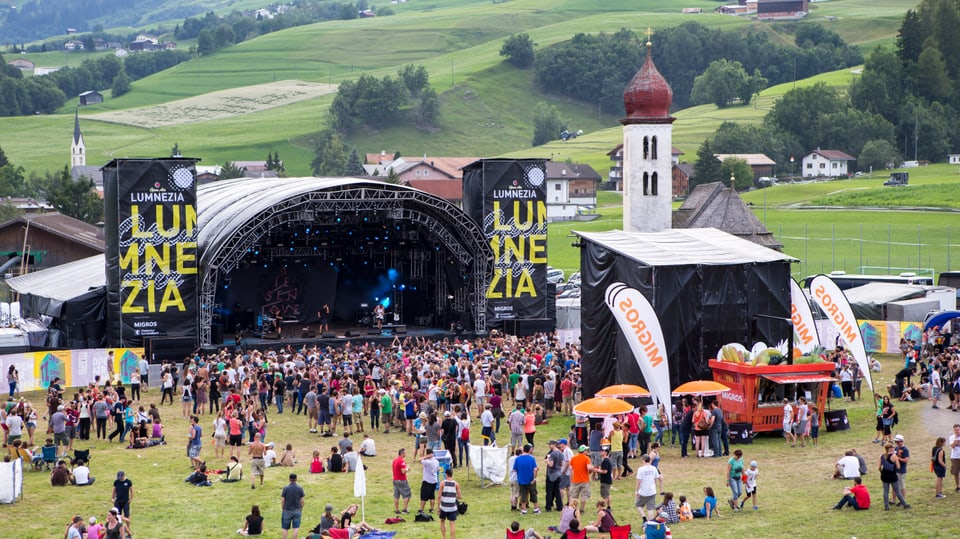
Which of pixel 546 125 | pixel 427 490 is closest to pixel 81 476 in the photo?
pixel 427 490

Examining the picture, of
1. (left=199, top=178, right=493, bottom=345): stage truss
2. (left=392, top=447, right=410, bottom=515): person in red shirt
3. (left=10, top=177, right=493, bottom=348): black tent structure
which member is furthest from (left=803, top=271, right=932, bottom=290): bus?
(left=392, top=447, right=410, bottom=515): person in red shirt

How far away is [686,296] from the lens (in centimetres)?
3039

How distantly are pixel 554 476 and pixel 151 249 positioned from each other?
81.8 ft

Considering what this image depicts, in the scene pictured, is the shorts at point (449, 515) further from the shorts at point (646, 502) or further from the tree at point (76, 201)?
the tree at point (76, 201)

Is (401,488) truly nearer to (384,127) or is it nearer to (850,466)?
(850,466)

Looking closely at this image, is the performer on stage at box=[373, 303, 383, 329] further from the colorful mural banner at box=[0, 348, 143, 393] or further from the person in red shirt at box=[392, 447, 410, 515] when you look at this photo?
the person in red shirt at box=[392, 447, 410, 515]

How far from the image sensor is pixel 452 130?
512 ft

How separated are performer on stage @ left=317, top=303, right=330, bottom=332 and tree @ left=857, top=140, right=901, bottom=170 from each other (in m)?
79.1

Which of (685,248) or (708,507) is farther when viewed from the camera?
(685,248)

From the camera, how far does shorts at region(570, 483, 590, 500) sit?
2077 cm

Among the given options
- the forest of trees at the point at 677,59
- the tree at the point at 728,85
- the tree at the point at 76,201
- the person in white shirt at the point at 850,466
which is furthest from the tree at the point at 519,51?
the person in white shirt at the point at 850,466

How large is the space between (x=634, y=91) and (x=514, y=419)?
81.3ft

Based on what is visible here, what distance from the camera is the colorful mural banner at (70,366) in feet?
121

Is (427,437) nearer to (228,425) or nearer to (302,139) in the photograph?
(228,425)
